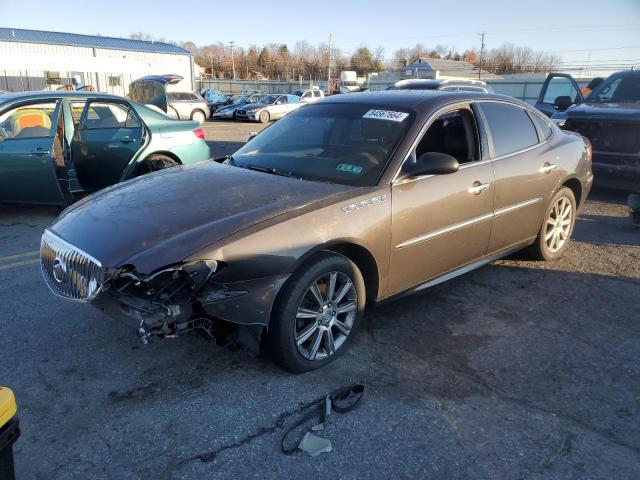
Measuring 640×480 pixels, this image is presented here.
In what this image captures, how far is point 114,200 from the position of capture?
3.42 metres

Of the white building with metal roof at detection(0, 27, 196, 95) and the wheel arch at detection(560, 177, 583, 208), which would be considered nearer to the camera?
the wheel arch at detection(560, 177, 583, 208)

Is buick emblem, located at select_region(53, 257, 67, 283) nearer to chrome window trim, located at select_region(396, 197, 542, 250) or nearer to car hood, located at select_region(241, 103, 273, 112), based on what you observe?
chrome window trim, located at select_region(396, 197, 542, 250)

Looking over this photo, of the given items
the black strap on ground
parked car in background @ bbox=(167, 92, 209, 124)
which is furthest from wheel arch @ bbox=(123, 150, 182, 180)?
parked car in background @ bbox=(167, 92, 209, 124)

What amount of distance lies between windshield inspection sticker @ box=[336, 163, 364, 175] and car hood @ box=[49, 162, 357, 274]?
0.22 meters

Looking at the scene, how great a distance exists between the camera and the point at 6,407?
1731 mm

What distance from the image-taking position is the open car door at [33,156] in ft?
20.5

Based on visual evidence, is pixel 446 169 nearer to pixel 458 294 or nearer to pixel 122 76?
pixel 458 294

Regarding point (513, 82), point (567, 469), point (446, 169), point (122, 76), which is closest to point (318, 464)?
point (567, 469)

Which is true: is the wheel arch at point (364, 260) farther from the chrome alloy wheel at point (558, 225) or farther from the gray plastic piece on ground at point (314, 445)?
the chrome alloy wheel at point (558, 225)

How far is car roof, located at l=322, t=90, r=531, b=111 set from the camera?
391cm

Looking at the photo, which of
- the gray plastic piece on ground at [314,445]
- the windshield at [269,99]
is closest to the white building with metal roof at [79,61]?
the windshield at [269,99]

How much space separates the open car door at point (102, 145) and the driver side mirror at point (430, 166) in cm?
448

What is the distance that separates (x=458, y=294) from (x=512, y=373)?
1.25m

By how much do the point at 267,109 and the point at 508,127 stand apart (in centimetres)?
2371
